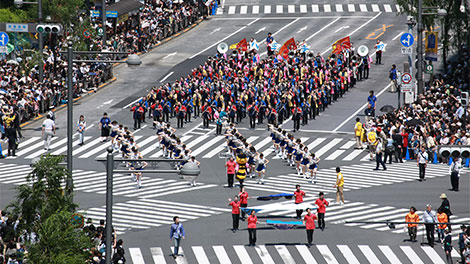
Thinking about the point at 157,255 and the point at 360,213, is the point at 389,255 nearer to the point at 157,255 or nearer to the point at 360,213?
the point at 360,213

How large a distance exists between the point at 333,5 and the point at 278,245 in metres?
52.6

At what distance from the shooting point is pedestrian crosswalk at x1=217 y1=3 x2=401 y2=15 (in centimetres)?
8325

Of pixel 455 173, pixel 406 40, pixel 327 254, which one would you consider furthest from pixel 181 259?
pixel 406 40

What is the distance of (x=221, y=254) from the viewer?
33.9 metres

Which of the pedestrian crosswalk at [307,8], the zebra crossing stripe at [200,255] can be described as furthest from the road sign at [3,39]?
the pedestrian crosswalk at [307,8]

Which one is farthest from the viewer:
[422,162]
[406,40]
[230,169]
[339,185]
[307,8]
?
[307,8]

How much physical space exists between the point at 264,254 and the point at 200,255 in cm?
222

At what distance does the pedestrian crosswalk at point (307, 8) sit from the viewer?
83.2 m

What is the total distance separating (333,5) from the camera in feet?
280

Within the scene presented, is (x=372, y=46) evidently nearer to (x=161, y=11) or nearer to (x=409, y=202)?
(x=161, y=11)

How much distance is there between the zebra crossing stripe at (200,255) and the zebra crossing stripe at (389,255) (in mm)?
6240

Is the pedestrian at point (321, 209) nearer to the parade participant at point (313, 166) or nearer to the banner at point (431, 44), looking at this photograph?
the parade participant at point (313, 166)

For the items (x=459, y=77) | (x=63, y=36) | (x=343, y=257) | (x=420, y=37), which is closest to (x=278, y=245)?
(x=343, y=257)

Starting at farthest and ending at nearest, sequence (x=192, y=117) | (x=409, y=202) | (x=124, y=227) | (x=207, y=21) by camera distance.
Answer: (x=207, y=21), (x=192, y=117), (x=409, y=202), (x=124, y=227)
